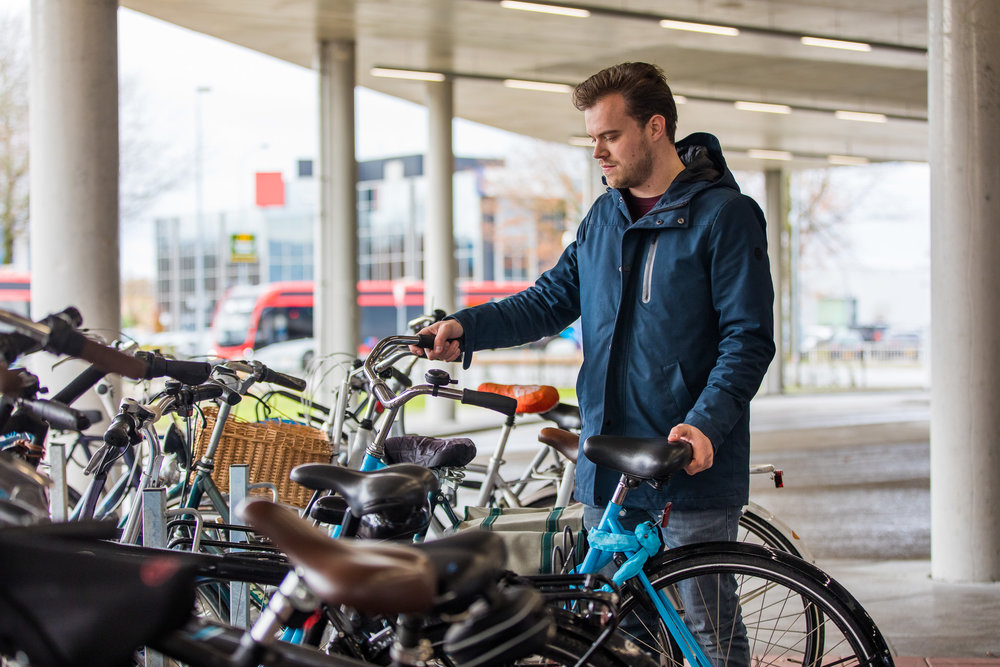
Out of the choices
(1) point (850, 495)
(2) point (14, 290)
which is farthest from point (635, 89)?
(2) point (14, 290)

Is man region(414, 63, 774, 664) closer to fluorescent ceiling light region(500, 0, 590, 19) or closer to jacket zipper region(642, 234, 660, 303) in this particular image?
jacket zipper region(642, 234, 660, 303)

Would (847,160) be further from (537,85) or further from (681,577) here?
(681,577)

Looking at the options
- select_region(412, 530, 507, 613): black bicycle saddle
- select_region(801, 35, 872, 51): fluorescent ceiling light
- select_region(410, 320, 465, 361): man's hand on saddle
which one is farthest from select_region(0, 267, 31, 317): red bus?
select_region(412, 530, 507, 613): black bicycle saddle

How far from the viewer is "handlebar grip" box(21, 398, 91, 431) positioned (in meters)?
2.27

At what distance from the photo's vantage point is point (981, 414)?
5.66 metres

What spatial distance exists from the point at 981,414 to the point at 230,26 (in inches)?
430

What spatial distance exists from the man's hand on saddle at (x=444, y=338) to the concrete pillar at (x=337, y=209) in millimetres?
11003

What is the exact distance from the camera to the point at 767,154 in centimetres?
2392

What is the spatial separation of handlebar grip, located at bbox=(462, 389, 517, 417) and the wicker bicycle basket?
3.66 ft

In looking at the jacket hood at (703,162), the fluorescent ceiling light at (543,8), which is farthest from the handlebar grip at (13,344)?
the fluorescent ceiling light at (543,8)

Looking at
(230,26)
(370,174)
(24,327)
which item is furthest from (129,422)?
(370,174)

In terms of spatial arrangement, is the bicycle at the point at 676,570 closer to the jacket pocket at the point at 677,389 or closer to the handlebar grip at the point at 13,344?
the jacket pocket at the point at 677,389

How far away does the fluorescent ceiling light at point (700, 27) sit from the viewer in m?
A: 12.8

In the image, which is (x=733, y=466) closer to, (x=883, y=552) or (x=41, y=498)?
(x=41, y=498)
